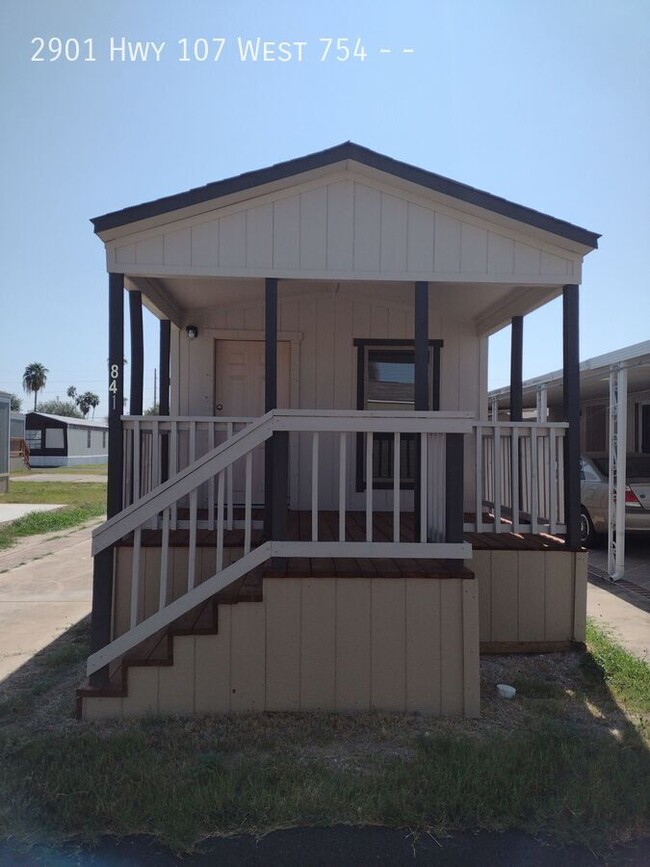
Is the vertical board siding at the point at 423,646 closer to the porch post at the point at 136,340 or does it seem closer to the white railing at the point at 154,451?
the white railing at the point at 154,451

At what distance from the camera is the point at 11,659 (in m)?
4.84

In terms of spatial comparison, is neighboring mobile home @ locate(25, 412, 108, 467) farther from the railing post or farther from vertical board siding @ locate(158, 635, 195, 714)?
the railing post

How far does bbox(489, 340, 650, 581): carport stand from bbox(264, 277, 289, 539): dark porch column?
341cm

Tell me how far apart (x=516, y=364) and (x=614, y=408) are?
5.99ft

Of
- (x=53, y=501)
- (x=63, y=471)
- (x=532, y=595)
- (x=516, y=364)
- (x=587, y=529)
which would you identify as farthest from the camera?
(x=63, y=471)

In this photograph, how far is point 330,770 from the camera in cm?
314

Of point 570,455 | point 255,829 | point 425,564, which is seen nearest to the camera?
point 255,829

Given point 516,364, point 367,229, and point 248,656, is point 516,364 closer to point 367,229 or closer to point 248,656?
point 367,229

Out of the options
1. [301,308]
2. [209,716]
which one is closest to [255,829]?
[209,716]

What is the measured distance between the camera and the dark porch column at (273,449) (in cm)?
402

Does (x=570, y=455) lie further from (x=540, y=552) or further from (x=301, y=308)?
(x=301, y=308)

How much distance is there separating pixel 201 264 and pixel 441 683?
3073mm

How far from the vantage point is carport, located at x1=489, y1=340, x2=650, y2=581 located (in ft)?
24.1

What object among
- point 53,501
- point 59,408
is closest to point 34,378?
point 59,408
